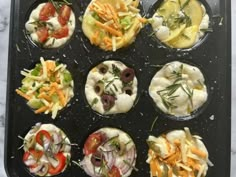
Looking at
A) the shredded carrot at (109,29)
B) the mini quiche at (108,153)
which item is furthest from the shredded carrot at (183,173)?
the shredded carrot at (109,29)

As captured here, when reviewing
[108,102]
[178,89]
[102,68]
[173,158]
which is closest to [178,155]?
[173,158]

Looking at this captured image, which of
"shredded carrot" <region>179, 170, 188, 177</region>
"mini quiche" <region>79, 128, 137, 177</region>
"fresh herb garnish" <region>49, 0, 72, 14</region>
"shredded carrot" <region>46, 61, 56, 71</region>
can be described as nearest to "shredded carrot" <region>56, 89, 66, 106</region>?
"shredded carrot" <region>46, 61, 56, 71</region>

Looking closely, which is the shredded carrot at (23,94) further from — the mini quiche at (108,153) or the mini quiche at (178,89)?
the mini quiche at (178,89)

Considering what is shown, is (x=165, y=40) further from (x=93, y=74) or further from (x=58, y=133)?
(x=58, y=133)

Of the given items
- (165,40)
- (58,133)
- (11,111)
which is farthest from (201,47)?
(11,111)

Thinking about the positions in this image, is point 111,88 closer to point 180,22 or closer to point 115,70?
point 115,70
